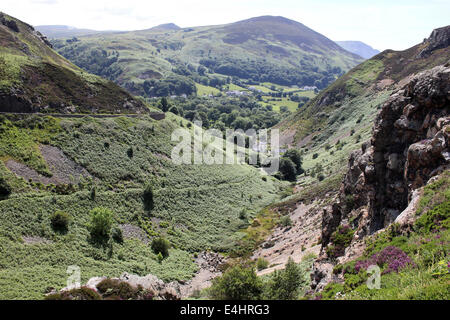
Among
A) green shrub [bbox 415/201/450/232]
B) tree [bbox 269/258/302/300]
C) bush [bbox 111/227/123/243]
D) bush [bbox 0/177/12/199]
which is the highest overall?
green shrub [bbox 415/201/450/232]

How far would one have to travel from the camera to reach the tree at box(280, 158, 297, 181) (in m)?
100

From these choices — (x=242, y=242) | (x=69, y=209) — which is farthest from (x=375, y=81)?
(x=69, y=209)

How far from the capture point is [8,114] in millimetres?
57312

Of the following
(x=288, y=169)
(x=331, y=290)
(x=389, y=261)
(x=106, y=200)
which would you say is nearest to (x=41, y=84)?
(x=106, y=200)

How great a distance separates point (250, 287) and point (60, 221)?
1141 inches

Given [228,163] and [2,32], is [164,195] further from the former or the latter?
[2,32]

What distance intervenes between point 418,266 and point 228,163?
236 ft

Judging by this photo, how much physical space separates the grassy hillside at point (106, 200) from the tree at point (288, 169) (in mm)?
16819

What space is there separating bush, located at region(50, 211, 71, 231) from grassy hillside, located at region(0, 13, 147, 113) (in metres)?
31.0

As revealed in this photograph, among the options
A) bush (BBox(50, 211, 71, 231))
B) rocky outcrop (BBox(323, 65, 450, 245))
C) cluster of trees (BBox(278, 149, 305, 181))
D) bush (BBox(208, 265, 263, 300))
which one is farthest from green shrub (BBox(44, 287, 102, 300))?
cluster of trees (BBox(278, 149, 305, 181))

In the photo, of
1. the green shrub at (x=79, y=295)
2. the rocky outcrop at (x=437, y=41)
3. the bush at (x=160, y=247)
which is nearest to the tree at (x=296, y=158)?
the bush at (x=160, y=247)

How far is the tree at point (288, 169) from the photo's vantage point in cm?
10019

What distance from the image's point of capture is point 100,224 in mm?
42719

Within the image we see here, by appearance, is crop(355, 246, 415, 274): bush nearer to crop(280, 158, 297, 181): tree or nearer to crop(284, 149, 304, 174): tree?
crop(280, 158, 297, 181): tree
